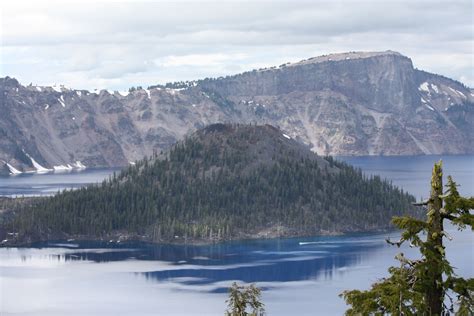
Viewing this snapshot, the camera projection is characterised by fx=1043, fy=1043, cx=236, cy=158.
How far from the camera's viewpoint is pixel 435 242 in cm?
3716

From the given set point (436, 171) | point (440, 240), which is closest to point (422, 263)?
point (440, 240)

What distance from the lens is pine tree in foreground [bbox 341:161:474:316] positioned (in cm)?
3647

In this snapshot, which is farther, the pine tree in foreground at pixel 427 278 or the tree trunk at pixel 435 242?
the tree trunk at pixel 435 242

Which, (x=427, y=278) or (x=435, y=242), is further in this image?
(x=427, y=278)

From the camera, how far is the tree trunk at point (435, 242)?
3684 cm

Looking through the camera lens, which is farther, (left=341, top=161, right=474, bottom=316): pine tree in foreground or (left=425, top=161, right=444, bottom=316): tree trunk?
(left=425, top=161, right=444, bottom=316): tree trunk

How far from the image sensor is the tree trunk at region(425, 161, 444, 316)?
121ft

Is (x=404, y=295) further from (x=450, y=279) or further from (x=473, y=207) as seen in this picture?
(x=473, y=207)

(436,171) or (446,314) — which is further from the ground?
(436,171)

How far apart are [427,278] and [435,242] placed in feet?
4.98

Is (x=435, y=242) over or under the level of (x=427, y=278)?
over

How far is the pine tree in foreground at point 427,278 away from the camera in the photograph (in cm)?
3647

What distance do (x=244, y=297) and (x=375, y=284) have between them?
19.4 meters

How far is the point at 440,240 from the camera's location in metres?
37.0
